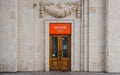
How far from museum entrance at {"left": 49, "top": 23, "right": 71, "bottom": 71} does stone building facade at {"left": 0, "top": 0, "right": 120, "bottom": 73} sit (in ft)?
0.96

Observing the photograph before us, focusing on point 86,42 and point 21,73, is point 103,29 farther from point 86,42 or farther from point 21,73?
point 21,73

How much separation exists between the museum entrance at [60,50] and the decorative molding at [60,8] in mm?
1305

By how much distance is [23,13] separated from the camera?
22.5m

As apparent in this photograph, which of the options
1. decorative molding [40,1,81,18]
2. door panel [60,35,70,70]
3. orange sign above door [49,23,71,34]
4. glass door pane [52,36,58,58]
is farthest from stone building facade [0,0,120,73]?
glass door pane [52,36,58,58]

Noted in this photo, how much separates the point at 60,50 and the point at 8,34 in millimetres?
4226

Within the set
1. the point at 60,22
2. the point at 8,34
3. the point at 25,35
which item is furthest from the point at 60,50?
the point at 8,34

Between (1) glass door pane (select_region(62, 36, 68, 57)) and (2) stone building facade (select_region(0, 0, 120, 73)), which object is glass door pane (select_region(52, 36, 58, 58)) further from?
(1) glass door pane (select_region(62, 36, 68, 57))

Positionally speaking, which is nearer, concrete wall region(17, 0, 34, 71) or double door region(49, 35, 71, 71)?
concrete wall region(17, 0, 34, 71)

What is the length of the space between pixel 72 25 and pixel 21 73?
17.5ft

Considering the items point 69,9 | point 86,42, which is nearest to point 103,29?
point 86,42

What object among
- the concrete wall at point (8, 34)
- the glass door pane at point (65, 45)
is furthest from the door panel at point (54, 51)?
the concrete wall at point (8, 34)

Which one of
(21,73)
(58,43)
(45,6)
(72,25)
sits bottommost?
(21,73)
